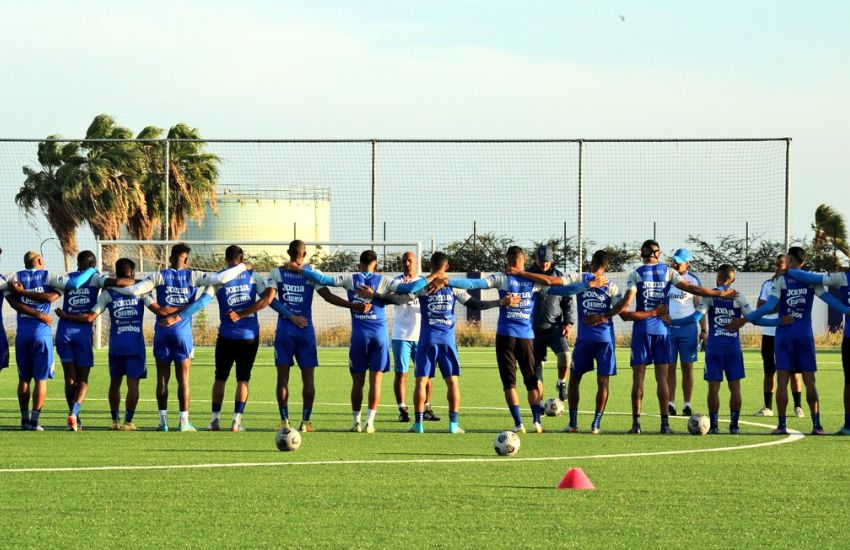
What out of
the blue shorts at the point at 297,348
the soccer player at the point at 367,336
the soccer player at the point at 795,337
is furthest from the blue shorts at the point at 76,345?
the soccer player at the point at 795,337

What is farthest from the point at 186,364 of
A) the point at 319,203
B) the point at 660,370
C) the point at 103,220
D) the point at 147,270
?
the point at 103,220

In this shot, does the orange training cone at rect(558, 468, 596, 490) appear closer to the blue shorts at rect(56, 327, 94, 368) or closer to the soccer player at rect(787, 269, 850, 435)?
the soccer player at rect(787, 269, 850, 435)

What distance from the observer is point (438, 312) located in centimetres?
1515

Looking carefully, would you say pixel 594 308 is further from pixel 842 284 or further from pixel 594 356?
pixel 842 284

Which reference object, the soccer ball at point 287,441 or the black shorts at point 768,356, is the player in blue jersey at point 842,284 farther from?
the soccer ball at point 287,441

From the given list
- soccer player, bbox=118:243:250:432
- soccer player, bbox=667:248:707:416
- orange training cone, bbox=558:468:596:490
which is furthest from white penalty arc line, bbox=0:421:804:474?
soccer player, bbox=118:243:250:432

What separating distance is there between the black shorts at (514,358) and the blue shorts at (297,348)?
218 centimetres

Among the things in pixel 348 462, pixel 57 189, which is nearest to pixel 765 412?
pixel 348 462

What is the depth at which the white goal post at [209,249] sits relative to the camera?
30.2 m

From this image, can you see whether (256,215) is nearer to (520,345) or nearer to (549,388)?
(549,388)

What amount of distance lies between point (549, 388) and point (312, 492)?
1429 cm

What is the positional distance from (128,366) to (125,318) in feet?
1.86

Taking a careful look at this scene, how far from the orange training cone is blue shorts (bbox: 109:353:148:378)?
22.9ft

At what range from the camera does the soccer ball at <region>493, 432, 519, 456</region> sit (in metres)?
12.3
